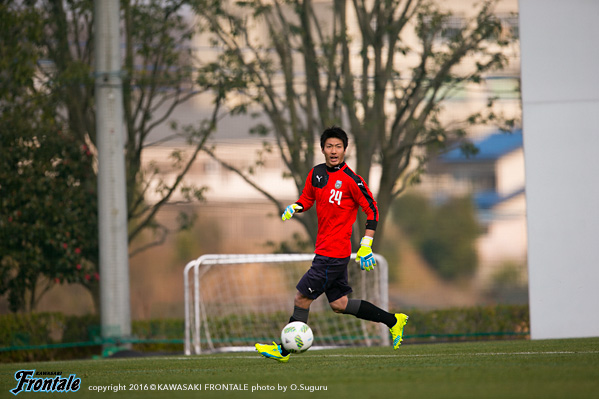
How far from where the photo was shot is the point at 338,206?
A: 18.4 ft

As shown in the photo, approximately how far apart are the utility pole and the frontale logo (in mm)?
4861

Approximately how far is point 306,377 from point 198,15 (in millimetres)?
7538

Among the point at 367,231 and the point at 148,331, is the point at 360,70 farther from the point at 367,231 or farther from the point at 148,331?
the point at 367,231

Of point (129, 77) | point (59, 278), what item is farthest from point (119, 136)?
point (59, 278)

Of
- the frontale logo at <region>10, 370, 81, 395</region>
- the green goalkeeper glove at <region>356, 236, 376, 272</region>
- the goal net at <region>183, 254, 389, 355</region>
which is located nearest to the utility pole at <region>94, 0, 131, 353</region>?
the goal net at <region>183, 254, 389, 355</region>

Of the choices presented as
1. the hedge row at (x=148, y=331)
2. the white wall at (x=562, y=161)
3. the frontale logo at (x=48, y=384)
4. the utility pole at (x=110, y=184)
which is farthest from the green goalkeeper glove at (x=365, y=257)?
the utility pole at (x=110, y=184)

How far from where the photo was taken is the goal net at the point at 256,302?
9680 millimetres

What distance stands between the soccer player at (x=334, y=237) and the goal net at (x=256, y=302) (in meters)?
3.95

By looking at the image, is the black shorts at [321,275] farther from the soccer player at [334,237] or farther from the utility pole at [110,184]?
the utility pole at [110,184]

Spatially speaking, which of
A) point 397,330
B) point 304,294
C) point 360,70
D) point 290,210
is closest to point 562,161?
point 360,70

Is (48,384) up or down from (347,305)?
down

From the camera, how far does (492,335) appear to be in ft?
32.6

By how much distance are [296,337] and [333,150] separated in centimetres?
138

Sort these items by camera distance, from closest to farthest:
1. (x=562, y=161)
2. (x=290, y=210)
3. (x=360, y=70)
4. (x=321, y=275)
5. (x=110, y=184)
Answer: (x=321, y=275) → (x=290, y=210) → (x=562, y=161) → (x=110, y=184) → (x=360, y=70)
